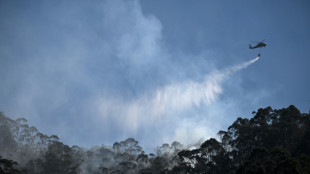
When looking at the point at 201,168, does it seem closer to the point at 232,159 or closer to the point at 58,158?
the point at 232,159

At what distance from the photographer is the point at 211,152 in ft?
221

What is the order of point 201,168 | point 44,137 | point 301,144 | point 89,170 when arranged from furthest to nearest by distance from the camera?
point 44,137 < point 89,170 < point 201,168 < point 301,144

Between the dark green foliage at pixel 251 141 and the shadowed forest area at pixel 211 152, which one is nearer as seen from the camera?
the shadowed forest area at pixel 211 152

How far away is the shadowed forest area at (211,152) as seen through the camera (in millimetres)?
40875

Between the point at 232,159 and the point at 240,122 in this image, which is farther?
the point at 240,122

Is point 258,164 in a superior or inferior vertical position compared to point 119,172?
inferior

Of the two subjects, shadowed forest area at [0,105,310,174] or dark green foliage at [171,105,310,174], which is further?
dark green foliage at [171,105,310,174]

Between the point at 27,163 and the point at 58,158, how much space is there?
35.5 feet

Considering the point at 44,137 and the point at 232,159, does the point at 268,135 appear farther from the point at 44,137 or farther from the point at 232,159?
the point at 44,137

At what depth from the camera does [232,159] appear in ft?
208

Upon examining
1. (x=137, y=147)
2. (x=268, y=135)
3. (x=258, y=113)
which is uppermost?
(x=137, y=147)

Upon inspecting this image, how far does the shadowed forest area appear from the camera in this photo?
40875mm

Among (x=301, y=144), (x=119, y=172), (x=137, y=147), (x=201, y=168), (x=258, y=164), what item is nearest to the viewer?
(x=258, y=164)

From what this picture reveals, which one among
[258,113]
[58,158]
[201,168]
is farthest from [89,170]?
[258,113]
